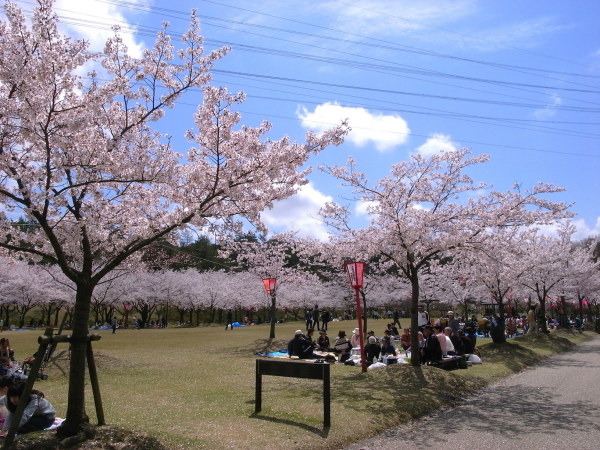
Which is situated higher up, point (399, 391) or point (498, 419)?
point (399, 391)

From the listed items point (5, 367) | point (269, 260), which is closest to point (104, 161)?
point (5, 367)

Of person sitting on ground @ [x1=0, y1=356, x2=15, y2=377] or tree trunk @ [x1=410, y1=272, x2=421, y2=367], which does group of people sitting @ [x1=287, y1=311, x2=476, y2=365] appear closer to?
tree trunk @ [x1=410, y1=272, x2=421, y2=367]

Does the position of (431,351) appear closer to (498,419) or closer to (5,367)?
(498,419)

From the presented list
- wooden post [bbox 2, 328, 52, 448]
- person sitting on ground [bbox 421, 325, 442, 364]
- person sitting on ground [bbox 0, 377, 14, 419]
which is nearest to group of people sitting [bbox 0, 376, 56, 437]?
person sitting on ground [bbox 0, 377, 14, 419]

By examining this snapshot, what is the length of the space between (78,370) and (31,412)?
1044 millimetres

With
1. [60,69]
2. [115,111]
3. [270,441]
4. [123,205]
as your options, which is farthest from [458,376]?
[60,69]

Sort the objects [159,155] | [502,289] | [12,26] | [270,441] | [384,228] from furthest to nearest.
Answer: [502,289] < [384,228] < [159,155] < [270,441] < [12,26]

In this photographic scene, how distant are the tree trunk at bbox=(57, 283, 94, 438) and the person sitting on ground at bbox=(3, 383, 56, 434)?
Result: 2.65 ft

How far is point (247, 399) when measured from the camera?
846 cm

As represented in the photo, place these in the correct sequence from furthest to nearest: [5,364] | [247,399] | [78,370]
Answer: [5,364] < [247,399] < [78,370]

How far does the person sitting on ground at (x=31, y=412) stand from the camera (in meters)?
Result: 6.06

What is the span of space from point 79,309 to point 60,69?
2.81m

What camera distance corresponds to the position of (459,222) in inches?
455

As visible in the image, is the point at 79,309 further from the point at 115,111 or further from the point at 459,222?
the point at 459,222
